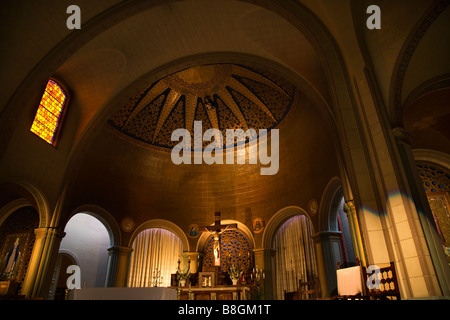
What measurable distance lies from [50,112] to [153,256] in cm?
793

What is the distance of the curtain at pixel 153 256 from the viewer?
45.6 ft

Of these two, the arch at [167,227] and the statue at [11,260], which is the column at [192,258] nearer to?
the arch at [167,227]

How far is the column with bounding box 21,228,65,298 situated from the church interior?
0.06m

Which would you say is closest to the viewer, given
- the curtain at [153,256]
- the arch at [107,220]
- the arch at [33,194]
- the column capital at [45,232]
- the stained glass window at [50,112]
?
the arch at [33,194]

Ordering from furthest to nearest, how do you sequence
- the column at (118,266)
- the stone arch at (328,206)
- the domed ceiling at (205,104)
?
the domed ceiling at (205,104), the column at (118,266), the stone arch at (328,206)

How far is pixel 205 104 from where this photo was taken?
1457 cm

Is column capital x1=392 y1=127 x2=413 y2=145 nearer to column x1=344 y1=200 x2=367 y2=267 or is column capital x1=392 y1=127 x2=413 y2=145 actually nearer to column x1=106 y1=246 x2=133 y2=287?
column x1=344 y1=200 x2=367 y2=267

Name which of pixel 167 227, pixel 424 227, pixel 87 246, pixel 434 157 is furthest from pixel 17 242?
pixel 434 157

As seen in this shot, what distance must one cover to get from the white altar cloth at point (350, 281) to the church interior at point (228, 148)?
4cm

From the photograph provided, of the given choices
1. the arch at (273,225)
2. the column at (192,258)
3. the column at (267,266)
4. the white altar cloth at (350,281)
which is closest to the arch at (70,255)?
the column at (192,258)

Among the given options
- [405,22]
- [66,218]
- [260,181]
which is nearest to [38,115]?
[66,218]

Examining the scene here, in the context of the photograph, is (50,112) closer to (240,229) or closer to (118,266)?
(118,266)
